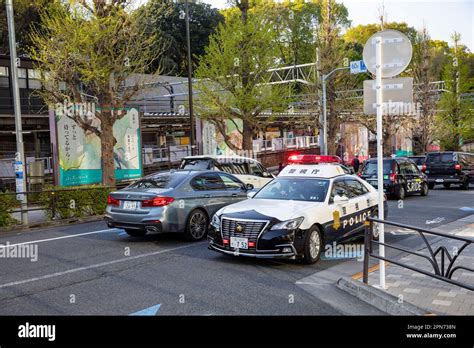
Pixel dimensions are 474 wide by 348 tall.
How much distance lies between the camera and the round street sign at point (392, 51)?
6527 mm

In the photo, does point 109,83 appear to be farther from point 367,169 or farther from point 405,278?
point 405,278

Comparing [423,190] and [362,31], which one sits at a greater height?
[362,31]

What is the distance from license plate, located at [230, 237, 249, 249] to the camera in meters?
8.02

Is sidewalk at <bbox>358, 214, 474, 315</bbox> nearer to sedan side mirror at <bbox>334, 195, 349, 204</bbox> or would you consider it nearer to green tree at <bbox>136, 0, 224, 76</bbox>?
sedan side mirror at <bbox>334, 195, 349, 204</bbox>

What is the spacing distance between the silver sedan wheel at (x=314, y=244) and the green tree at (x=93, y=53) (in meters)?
10.1

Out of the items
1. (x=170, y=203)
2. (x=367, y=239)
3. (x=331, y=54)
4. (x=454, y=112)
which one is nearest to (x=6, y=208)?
(x=170, y=203)

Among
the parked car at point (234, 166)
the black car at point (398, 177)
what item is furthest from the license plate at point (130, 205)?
the black car at point (398, 177)

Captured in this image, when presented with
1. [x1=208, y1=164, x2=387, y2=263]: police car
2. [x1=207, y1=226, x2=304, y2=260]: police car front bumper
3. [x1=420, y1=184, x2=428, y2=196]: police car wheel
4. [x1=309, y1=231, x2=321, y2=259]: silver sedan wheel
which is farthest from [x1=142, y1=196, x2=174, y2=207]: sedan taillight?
[x1=420, y1=184, x2=428, y2=196]: police car wheel

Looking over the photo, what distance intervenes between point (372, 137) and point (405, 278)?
51753mm

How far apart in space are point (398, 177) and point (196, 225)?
11775 millimetres

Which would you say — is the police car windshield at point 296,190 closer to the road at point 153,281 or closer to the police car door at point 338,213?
the police car door at point 338,213

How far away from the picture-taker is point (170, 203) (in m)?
10.0

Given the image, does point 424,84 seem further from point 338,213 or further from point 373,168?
point 338,213

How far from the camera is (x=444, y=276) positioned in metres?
5.84
